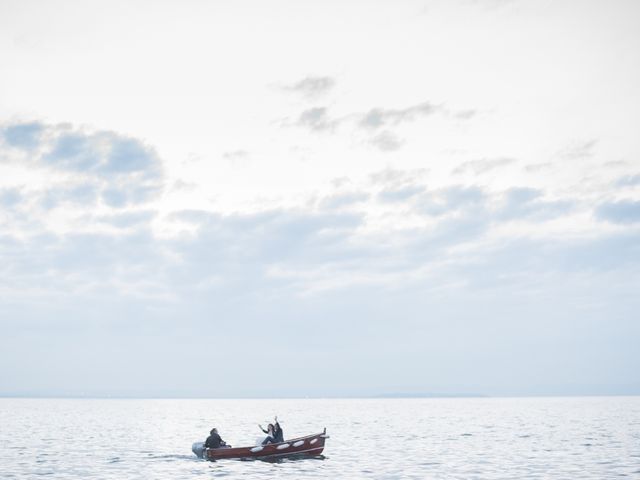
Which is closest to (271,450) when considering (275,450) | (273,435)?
(275,450)

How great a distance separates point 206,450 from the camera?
171 feet

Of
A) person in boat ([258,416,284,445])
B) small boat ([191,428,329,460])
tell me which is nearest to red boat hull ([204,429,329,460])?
small boat ([191,428,329,460])

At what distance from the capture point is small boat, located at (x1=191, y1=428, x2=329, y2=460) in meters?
51.5

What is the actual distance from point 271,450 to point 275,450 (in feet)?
1.33

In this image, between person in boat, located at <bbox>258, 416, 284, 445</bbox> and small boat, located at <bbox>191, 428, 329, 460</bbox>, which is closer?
small boat, located at <bbox>191, 428, 329, 460</bbox>

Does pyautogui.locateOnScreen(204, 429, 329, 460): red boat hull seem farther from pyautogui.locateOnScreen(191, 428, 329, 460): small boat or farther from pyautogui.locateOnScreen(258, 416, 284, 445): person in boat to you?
pyautogui.locateOnScreen(258, 416, 284, 445): person in boat

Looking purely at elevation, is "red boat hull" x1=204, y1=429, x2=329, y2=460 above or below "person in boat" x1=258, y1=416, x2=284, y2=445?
below

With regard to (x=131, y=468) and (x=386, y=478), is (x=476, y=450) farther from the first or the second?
(x=131, y=468)

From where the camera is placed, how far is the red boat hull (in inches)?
2026

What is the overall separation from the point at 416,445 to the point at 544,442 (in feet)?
47.7

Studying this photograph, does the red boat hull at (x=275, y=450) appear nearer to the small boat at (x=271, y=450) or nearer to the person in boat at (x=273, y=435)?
the small boat at (x=271, y=450)

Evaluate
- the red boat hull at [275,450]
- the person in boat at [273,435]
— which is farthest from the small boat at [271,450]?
the person in boat at [273,435]

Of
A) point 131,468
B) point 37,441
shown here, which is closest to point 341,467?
point 131,468

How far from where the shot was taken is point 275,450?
5247cm
